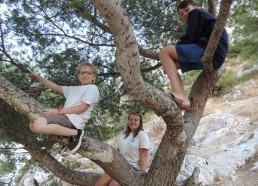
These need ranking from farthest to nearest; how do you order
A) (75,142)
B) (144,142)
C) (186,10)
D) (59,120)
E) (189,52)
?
1. (144,142)
2. (186,10)
3. (189,52)
4. (75,142)
5. (59,120)

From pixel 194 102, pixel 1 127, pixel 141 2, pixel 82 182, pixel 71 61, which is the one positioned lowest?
pixel 82 182

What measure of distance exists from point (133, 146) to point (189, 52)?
3.99 feet

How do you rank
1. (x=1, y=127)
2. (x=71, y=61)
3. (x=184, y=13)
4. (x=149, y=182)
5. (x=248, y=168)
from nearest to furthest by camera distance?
1. (x=184, y=13)
2. (x=149, y=182)
3. (x=1, y=127)
4. (x=71, y=61)
5. (x=248, y=168)

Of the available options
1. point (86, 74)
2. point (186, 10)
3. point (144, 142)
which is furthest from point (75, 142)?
point (186, 10)

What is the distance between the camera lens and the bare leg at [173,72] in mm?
2586

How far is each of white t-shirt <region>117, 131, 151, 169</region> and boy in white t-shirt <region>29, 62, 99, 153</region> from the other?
3.17 feet

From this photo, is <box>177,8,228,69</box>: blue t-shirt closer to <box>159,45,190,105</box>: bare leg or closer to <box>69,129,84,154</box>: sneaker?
<box>159,45,190,105</box>: bare leg

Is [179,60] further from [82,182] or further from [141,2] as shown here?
[82,182]

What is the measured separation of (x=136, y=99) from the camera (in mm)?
2186

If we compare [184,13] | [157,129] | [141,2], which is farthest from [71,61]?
[157,129]

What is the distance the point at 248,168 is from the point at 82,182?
12.3 ft

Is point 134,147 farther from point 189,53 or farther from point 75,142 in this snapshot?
point 189,53

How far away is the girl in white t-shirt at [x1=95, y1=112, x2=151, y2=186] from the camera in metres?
3.35

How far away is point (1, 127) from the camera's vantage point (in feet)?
11.2
